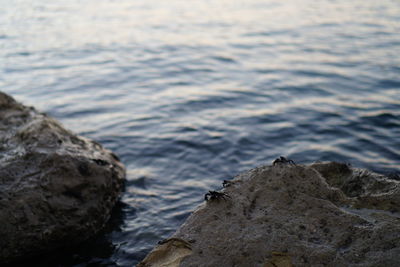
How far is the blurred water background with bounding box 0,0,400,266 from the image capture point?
257 inches

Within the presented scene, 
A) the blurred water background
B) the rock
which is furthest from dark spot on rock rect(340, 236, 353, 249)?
the rock

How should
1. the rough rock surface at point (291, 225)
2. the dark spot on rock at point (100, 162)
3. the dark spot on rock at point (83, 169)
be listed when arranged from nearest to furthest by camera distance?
the rough rock surface at point (291, 225) < the dark spot on rock at point (83, 169) < the dark spot on rock at point (100, 162)

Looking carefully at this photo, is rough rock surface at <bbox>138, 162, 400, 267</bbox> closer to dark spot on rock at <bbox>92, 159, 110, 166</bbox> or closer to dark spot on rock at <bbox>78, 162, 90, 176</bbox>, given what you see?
dark spot on rock at <bbox>78, 162, 90, 176</bbox>

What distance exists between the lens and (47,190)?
16.1 ft

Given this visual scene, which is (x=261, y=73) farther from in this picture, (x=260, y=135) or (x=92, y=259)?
(x=92, y=259)

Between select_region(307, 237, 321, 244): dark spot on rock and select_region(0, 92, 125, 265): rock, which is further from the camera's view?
select_region(0, 92, 125, 265): rock

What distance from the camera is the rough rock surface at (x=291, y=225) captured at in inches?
131

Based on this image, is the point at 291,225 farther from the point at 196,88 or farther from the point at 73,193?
the point at 196,88

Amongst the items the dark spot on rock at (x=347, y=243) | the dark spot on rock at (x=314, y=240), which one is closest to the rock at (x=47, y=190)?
the dark spot on rock at (x=314, y=240)

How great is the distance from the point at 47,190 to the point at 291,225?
271 centimetres

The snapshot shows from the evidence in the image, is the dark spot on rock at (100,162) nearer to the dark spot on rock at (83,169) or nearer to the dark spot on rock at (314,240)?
the dark spot on rock at (83,169)

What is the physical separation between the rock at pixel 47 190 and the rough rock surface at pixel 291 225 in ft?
5.59

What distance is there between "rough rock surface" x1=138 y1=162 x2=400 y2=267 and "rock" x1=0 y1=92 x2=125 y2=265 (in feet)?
5.59

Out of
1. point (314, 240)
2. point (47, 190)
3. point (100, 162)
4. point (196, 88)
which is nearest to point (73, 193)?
point (47, 190)
